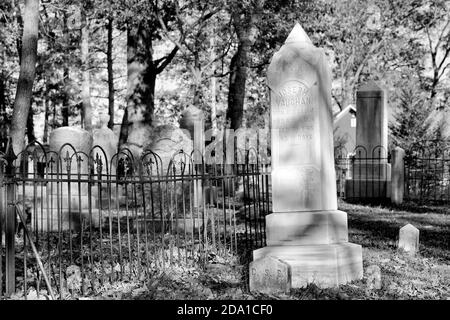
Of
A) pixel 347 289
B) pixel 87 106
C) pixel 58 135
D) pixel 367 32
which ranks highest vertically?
pixel 367 32

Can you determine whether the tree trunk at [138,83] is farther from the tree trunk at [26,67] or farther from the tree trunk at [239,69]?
the tree trunk at [26,67]

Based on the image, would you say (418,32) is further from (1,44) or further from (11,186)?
(11,186)

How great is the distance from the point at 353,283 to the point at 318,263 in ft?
1.79

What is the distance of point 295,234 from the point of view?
6.87 meters

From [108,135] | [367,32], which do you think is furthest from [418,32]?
[108,135]

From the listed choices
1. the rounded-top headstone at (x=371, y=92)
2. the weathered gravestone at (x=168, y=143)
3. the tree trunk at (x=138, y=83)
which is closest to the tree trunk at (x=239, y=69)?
the weathered gravestone at (x=168, y=143)

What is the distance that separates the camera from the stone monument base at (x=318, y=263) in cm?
657

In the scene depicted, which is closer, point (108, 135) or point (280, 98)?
point (280, 98)

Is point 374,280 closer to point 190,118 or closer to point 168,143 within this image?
point 190,118

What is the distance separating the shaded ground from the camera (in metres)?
5.90

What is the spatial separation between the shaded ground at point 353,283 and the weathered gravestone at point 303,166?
1.54 ft

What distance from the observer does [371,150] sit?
16.4 m

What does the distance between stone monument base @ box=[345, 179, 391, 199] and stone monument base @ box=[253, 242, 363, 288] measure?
9.59 m

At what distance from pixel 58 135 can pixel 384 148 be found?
9.01m
